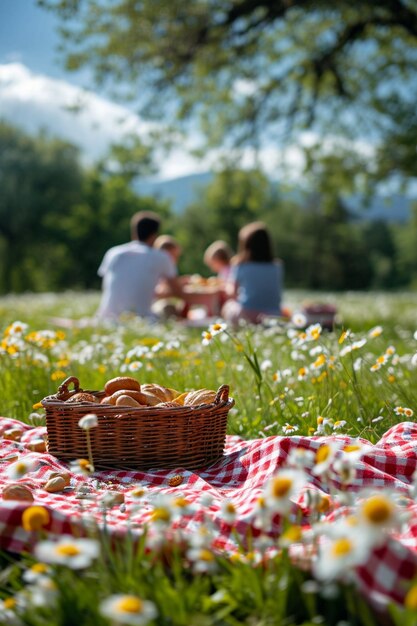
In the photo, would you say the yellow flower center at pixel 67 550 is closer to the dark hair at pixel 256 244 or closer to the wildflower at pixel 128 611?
the wildflower at pixel 128 611

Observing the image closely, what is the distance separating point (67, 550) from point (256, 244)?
753cm

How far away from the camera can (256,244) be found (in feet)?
28.7

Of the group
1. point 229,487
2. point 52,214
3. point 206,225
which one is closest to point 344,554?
point 229,487

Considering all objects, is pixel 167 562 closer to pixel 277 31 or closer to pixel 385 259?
pixel 277 31

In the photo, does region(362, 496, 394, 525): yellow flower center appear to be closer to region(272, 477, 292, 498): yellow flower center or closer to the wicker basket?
region(272, 477, 292, 498): yellow flower center

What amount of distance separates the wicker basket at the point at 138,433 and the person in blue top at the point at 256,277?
5.63 meters

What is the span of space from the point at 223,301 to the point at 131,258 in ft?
5.73

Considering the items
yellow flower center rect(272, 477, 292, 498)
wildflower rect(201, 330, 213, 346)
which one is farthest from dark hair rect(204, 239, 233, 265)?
yellow flower center rect(272, 477, 292, 498)

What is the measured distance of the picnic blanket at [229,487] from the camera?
69.6 inches

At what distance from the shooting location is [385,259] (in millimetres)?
66250

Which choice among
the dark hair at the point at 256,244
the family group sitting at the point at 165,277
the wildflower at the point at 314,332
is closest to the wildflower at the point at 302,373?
the wildflower at the point at 314,332

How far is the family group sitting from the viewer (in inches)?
344

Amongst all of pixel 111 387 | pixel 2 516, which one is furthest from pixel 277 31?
pixel 2 516

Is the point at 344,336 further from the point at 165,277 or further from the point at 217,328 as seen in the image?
the point at 165,277
